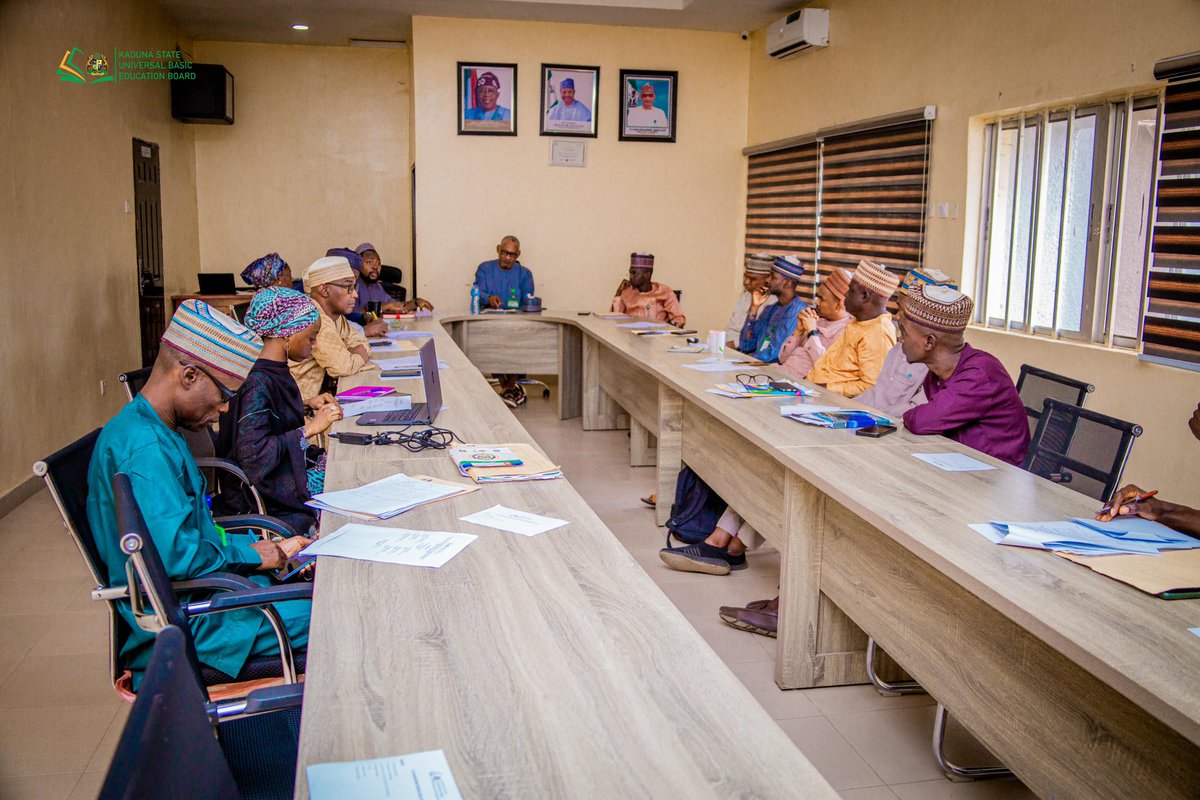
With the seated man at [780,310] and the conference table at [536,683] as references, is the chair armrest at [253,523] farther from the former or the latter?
the seated man at [780,310]

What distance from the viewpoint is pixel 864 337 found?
4305 mm

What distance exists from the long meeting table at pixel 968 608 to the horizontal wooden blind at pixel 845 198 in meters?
2.97

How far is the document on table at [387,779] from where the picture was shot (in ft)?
3.59

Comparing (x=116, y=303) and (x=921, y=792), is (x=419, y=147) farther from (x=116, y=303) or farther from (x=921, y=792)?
(x=921, y=792)

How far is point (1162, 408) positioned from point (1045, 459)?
189 cm

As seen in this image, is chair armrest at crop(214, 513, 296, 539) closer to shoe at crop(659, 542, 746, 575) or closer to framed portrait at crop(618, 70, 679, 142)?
shoe at crop(659, 542, 746, 575)

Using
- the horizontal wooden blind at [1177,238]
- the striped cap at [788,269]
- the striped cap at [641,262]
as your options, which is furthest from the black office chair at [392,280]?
the horizontal wooden blind at [1177,238]

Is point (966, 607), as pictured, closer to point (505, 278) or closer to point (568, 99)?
point (505, 278)

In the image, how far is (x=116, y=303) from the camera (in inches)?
272

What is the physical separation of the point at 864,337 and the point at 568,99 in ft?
17.2

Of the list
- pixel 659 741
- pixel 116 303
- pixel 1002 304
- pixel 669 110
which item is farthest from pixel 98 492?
pixel 669 110

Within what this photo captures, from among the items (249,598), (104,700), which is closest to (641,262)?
(104,700)

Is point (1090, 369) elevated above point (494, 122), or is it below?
below

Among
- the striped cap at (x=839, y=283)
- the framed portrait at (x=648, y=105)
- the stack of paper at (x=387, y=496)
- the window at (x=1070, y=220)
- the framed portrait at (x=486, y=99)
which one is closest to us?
the stack of paper at (x=387, y=496)
